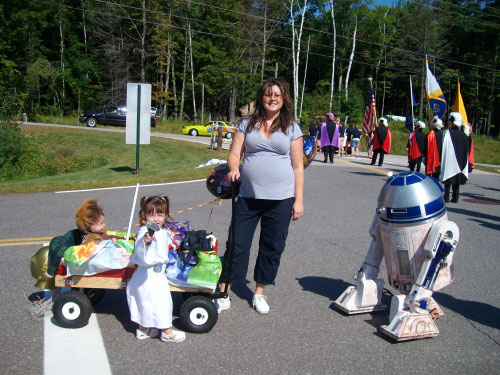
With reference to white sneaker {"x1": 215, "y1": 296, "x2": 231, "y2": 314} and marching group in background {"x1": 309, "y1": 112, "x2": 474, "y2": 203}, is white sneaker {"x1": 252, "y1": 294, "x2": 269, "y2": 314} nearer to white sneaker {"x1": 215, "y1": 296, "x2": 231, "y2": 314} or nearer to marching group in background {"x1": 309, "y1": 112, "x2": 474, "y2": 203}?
white sneaker {"x1": 215, "y1": 296, "x2": 231, "y2": 314}

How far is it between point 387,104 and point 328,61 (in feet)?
42.2

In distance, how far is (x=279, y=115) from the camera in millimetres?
4109

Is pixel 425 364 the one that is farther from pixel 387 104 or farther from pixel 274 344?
pixel 387 104

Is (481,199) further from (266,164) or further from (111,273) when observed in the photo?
(111,273)

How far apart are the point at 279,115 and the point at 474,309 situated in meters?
2.54

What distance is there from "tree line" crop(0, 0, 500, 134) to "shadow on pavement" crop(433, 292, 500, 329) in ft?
137

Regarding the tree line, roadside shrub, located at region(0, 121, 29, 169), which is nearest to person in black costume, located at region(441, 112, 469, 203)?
roadside shrub, located at region(0, 121, 29, 169)

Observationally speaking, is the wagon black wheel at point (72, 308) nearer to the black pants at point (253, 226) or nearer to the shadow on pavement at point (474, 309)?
the black pants at point (253, 226)

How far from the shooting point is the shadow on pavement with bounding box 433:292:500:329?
4273 mm

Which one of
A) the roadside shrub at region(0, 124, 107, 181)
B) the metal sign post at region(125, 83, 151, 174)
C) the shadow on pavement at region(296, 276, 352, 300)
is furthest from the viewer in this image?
the roadside shrub at region(0, 124, 107, 181)

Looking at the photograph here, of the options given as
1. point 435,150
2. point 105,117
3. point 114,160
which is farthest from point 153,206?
point 105,117

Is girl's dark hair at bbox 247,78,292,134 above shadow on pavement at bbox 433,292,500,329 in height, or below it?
above

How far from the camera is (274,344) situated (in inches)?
145

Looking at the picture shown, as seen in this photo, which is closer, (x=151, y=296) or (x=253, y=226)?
(x=151, y=296)
